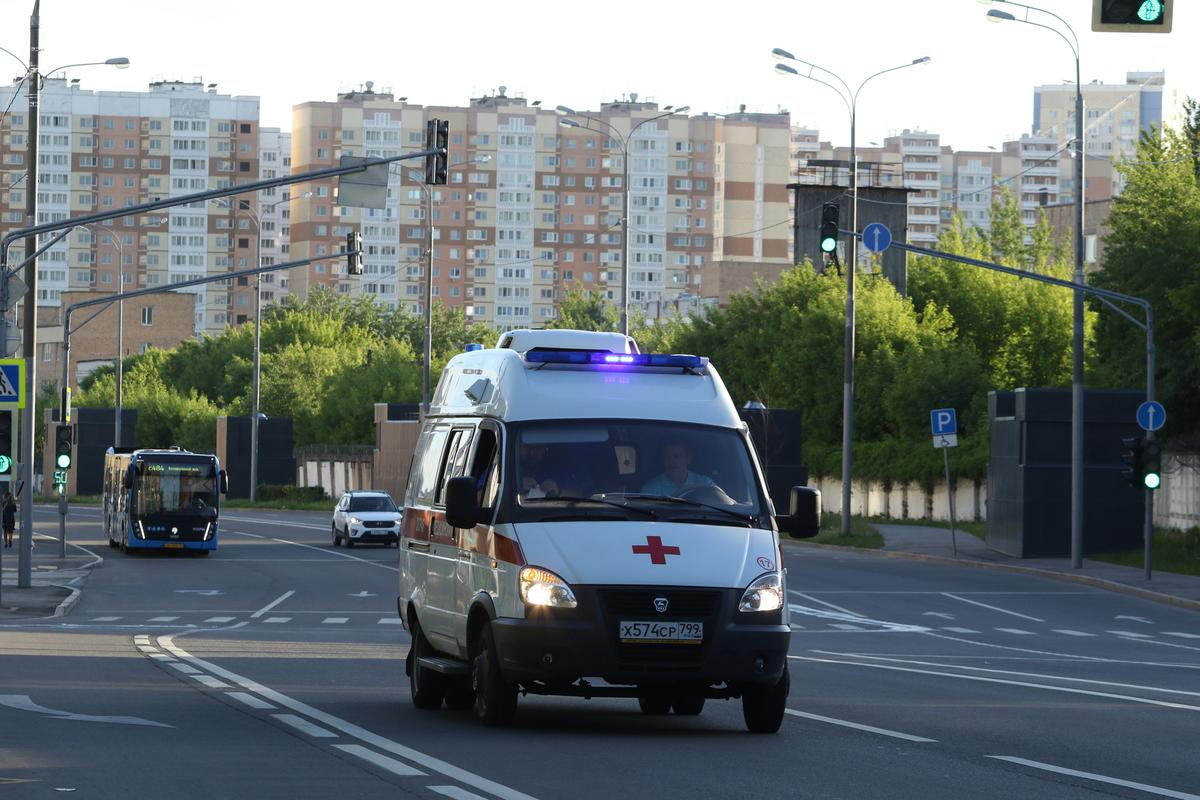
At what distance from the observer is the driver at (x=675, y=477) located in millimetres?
13117

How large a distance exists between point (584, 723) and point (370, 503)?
43.8 metres

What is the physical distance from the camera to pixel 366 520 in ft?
184

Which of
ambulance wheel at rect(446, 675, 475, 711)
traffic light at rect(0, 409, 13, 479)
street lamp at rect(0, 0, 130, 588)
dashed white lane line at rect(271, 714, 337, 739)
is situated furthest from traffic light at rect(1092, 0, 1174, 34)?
street lamp at rect(0, 0, 130, 588)

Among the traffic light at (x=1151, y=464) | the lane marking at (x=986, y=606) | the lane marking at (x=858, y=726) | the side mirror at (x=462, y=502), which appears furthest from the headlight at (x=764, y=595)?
the traffic light at (x=1151, y=464)

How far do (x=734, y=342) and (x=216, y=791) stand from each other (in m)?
74.9

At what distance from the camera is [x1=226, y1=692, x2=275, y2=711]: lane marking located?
14688 millimetres

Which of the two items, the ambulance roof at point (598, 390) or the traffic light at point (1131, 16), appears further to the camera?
the traffic light at point (1131, 16)

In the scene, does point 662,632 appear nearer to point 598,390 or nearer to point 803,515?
point 803,515

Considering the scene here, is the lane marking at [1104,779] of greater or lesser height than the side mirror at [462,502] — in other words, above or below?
below

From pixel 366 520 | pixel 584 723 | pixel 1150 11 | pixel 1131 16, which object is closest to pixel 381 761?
pixel 584 723

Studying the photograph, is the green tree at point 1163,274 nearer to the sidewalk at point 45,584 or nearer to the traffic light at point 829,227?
the traffic light at point 829,227

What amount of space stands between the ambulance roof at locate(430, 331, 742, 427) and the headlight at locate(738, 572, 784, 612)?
1.36m

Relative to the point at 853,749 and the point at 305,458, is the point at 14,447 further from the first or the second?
the point at 305,458

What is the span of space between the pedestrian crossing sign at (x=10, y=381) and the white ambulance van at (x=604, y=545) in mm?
17155
